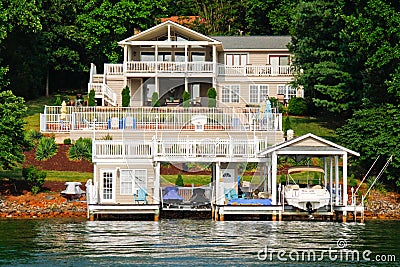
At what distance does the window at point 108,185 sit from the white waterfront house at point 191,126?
44 millimetres

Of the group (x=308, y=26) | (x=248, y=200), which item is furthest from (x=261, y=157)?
(x=308, y=26)

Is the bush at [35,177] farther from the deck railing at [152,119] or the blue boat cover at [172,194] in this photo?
the deck railing at [152,119]

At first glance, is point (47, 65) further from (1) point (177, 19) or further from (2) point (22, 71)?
(1) point (177, 19)

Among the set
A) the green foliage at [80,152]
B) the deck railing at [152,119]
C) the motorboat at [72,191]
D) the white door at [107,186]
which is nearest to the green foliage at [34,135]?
the deck railing at [152,119]

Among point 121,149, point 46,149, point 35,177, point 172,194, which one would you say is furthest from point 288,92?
point 172,194

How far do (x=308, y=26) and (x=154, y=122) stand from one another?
1191cm

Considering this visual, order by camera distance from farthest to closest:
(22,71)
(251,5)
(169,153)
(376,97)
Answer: (251,5) → (22,71) → (376,97) → (169,153)

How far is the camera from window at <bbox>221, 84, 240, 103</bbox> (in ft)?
217

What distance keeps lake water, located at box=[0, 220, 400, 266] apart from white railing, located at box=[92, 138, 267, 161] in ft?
10.8

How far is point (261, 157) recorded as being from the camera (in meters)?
42.2

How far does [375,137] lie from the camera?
153 feet

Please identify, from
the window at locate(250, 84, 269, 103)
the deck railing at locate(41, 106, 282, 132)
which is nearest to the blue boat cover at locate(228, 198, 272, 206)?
the deck railing at locate(41, 106, 282, 132)

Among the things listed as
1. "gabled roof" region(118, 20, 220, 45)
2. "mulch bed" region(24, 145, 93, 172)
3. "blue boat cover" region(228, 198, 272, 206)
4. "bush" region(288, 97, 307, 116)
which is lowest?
"blue boat cover" region(228, 198, 272, 206)

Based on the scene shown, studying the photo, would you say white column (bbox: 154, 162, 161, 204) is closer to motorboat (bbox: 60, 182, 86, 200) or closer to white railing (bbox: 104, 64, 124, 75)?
motorboat (bbox: 60, 182, 86, 200)
